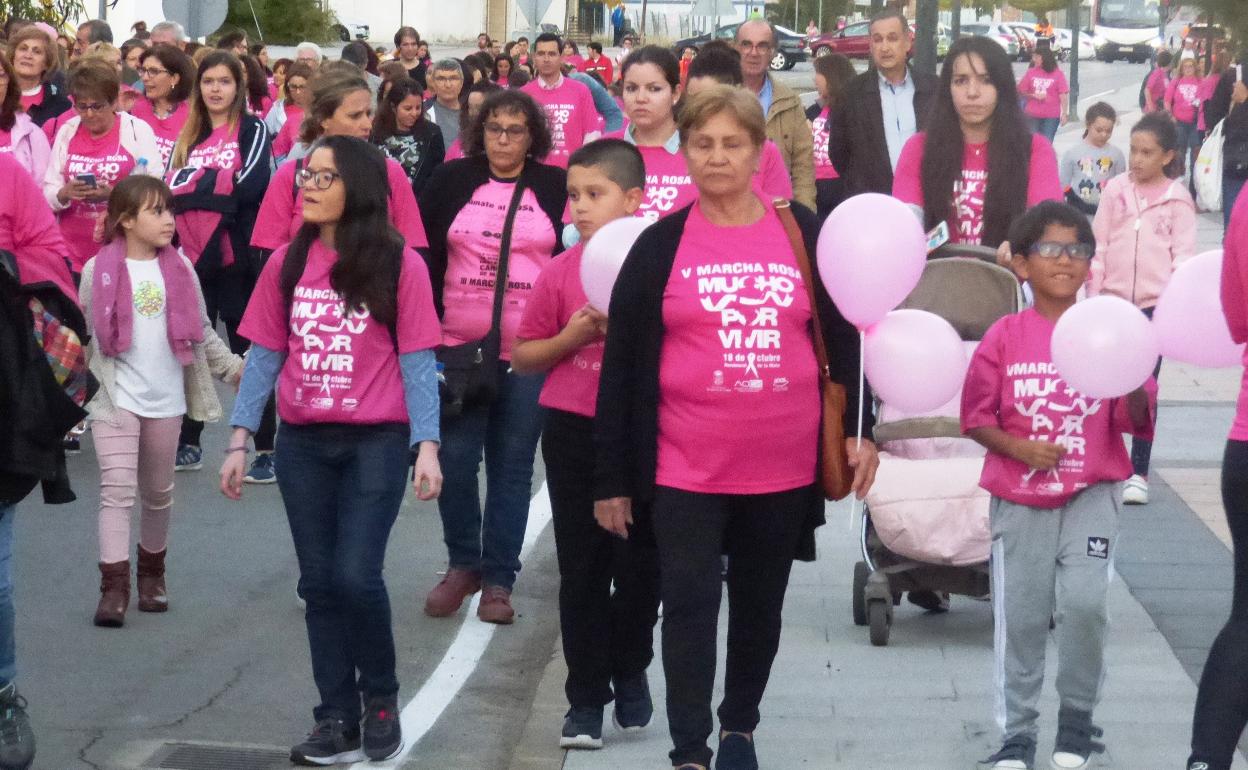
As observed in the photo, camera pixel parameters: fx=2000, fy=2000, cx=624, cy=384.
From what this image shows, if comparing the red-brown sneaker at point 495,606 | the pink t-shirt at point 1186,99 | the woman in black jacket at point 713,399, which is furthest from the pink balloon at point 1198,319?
the pink t-shirt at point 1186,99

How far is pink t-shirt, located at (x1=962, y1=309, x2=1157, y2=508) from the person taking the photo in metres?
5.36

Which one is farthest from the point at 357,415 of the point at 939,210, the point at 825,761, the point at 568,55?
the point at 568,55

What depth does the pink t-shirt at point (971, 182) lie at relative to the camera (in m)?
7.16

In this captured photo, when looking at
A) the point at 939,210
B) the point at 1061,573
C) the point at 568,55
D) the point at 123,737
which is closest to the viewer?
the point at 1061,573

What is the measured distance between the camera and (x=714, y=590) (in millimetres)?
5176

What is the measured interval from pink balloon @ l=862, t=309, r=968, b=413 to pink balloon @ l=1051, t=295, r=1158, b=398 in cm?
35

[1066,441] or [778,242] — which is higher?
[778,242]

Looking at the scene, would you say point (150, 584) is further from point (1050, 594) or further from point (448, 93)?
point (448, 93)

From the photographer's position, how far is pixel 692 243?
5.08 m

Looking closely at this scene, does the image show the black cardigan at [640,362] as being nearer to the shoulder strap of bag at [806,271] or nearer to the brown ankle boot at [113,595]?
the shoulder strap of bag at [806,271]

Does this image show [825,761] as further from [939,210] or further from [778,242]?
[939,210]

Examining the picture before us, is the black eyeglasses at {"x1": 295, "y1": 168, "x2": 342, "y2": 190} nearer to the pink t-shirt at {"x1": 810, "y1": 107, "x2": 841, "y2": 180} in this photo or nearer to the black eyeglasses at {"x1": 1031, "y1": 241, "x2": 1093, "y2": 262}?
the black eyeglasses at {"x1": 1031, "y1": 241, "x2": 1093, "y2": 262}

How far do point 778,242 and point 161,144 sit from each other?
6.27 meters

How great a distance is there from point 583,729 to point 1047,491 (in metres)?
1.49
